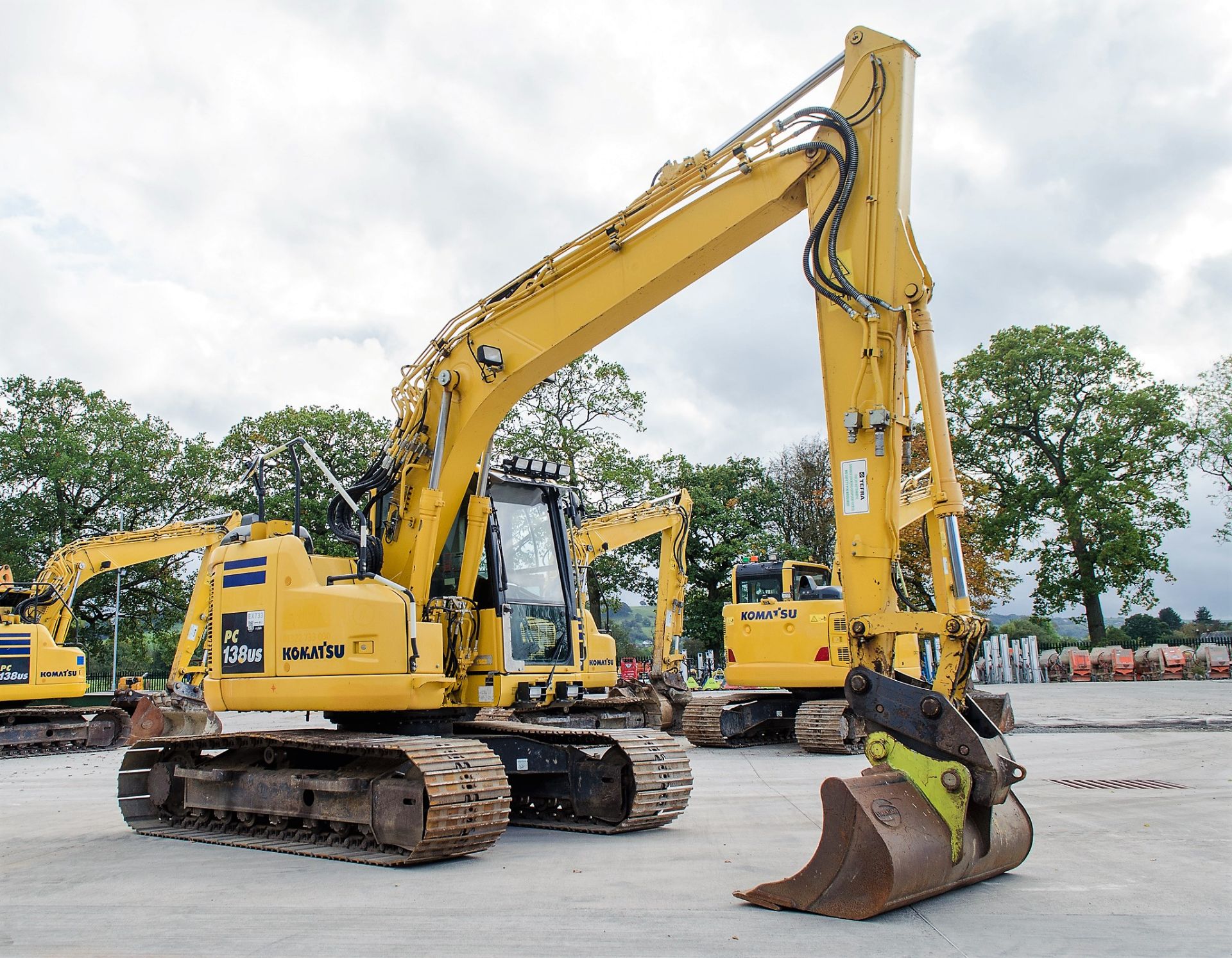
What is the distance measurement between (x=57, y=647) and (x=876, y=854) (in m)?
17.0

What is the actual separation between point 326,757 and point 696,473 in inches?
1400

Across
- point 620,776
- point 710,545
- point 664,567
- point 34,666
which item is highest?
point 710,545

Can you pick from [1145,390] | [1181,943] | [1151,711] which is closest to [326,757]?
[1181,943]

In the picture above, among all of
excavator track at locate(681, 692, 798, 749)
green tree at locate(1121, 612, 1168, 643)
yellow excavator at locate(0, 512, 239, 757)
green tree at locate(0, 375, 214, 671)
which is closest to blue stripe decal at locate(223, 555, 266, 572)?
excavator track at locate(681, 692, 798, 749)

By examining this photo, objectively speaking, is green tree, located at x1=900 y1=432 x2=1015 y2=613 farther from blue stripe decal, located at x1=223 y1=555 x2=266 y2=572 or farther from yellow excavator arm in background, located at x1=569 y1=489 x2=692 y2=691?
blue stripe decal, located at x1=223 y1=555 x2=266 y2=572

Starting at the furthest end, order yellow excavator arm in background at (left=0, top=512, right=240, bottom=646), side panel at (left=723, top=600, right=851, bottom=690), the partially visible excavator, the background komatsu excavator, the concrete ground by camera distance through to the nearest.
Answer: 1. the partially visible excavator
2. yellow excavator arm in background at (left=0, top=512, right=240, bottom=646)
3. side panel at (left=723, top=600, right=851, bottom=690)
4. the background komatsu excavator
5. the concrete ground

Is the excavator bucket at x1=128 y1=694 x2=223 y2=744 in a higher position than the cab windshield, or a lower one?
lower

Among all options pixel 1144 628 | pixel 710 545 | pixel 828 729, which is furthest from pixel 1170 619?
pixel 828 729

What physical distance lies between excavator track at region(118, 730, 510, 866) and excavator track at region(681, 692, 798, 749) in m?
8.43

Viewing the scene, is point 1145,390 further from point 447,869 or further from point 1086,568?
point 447,869

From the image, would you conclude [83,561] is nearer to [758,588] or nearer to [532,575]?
[758,588]

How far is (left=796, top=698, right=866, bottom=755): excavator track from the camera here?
14.6 metres

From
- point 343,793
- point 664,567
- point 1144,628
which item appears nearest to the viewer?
point 343,793

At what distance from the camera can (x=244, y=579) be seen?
364 inches
